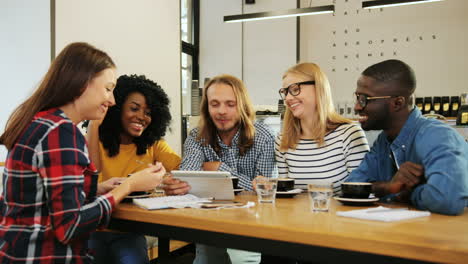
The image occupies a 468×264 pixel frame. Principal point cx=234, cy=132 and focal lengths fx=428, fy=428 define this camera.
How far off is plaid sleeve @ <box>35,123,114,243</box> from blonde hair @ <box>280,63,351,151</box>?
1103mm

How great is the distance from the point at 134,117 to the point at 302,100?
853 millimetres

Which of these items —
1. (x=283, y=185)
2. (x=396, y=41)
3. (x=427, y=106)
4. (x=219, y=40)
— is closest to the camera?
(x=283, y=185)

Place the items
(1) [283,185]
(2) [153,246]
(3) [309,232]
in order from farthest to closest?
(2) [153,246] < (1) [283,185] < (3) [309,232]

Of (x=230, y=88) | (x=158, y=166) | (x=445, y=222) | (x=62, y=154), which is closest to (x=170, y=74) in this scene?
(x=230, y=88)

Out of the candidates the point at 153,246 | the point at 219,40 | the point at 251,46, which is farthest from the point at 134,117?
the point at 219,40

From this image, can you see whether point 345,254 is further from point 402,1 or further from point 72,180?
point 402,1

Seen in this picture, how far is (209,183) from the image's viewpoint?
1.51 meters

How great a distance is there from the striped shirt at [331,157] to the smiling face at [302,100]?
13 cm

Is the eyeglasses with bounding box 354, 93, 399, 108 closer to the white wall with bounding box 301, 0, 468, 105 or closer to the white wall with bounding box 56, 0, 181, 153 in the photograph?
the white wall with bounding box 56, 0, 181, 153

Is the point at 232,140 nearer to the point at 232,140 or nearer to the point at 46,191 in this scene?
the point at 232,140

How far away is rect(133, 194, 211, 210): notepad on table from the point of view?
51.6 inches

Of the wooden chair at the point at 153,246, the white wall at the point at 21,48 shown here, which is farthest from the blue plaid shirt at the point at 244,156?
the white wall at the point at 21,48

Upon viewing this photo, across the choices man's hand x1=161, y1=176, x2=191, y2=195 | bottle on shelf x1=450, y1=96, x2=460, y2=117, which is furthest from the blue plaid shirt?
bottle on shelf x1=450, y1=96, x2=460, y2=117

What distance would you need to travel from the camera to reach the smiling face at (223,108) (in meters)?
2.17
